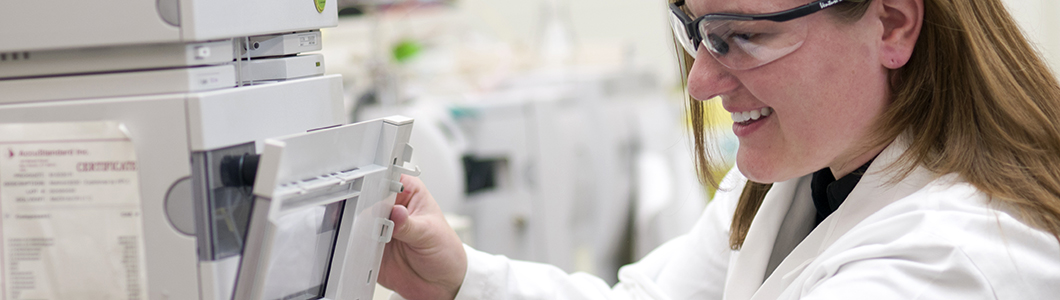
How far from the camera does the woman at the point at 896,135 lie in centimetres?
78

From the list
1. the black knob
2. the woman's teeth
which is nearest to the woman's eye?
the woman's teeth

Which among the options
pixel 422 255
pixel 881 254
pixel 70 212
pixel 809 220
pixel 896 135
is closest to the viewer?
pixel 70 212

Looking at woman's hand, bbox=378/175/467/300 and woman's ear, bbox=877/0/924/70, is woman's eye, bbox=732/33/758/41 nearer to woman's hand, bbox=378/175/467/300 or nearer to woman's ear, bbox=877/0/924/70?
woman's ear, bbox=877/0/924/70

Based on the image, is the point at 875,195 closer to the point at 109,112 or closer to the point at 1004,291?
the point at 1004,291

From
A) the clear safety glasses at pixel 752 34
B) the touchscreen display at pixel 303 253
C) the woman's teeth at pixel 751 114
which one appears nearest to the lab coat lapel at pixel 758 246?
the woman's teeth at pixel 751 114

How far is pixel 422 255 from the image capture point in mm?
1022

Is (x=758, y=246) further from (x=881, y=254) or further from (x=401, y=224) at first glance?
(x=401, y=224)

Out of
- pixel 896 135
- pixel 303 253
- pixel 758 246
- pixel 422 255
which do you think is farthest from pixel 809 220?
pixel 303 253

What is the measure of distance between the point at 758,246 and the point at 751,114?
26 centimetres

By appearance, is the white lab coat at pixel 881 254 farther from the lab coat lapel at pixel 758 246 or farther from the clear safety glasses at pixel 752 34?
the clear safety glasses at pixel 752 34

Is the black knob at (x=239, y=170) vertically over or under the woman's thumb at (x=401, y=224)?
over

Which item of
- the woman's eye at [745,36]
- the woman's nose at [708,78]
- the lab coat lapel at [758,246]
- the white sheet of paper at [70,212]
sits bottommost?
the lab coat lapel at [758,246]

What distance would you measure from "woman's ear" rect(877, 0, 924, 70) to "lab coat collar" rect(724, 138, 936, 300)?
0.34 feet

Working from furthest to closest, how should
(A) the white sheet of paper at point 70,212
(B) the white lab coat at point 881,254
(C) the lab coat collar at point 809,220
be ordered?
(C) the lab coat collar at point 809,220 < (B) the white lab coat at point 881,254 < (A) the white sheet of paper at point 70,212
